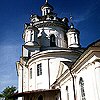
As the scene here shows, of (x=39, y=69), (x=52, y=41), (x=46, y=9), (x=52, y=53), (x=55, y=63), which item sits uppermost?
(x=46, y=9)

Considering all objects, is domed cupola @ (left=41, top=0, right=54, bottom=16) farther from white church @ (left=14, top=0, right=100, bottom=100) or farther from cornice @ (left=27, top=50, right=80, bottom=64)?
cornice @ (left=27, top=50, right=80, bottom=64)

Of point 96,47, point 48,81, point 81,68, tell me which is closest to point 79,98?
point 81,68

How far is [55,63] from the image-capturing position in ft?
91.5

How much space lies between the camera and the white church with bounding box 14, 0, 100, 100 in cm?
1620

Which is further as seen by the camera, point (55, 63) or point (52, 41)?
point (52, 41)

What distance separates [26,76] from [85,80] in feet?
44.8

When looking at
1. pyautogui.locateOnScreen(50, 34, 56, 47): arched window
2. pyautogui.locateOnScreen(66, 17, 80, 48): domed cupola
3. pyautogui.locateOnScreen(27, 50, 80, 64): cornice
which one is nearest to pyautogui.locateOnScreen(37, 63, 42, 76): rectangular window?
pyautogui.locateOnScreen(27, 50, 80, 64): cornice

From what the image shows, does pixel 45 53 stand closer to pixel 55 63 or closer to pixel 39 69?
pixel 55 63

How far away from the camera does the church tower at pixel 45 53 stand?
1063 inches

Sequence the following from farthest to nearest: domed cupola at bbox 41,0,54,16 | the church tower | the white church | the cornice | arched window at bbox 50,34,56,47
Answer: domed cupola at bbox 41,0,54,16 → arched window at bbox 50,34,56,47 → the cornice → the church tower → the white church

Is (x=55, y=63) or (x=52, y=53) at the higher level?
(x=52, y=53)

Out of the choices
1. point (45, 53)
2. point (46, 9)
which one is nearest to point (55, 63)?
point (45, 53)

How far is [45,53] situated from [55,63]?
1.85 metres

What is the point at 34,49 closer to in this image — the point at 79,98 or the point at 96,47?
the point at 79,98
